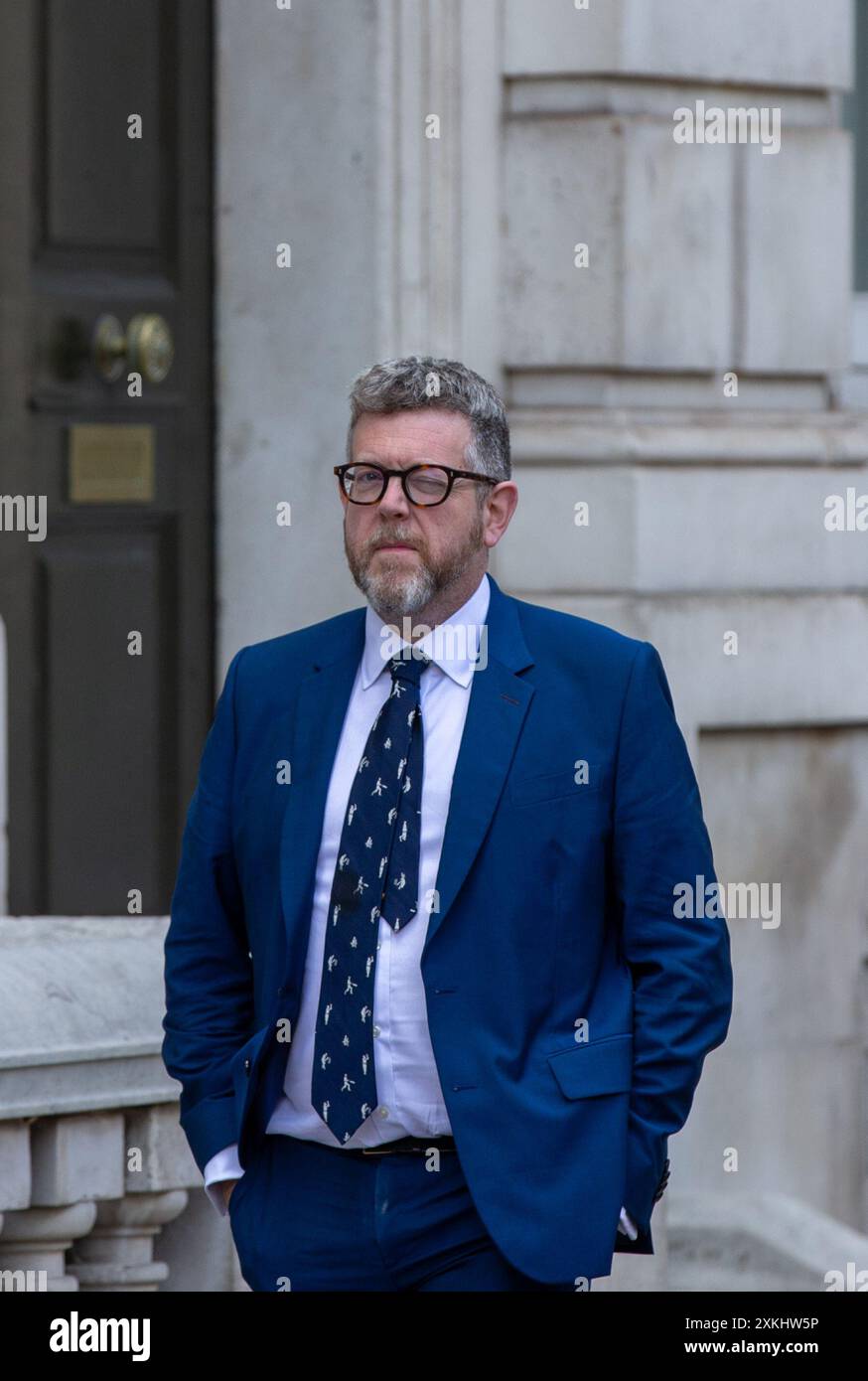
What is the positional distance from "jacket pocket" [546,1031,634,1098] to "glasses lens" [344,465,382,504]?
0.71 m

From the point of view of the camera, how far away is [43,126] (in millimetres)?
5309

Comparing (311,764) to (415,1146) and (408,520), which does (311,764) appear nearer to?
(408,520)

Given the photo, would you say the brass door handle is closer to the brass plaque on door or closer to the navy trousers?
the brass plaque on door

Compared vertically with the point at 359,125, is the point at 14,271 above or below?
below

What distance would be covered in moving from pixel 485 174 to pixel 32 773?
1.67 metres

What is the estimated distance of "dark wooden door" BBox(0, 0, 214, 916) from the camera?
17.4 feet

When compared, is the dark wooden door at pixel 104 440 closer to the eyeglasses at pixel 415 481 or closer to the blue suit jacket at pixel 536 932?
the blue suit jacket at pixel 536 932

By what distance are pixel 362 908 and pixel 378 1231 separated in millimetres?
383

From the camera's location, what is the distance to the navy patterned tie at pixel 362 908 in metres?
2.90

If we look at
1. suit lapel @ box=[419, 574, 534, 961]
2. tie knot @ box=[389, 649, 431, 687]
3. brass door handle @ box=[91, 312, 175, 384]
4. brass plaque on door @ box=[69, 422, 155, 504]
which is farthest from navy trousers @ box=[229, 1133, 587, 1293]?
brass door handle @ box=[91, 312, 175, 384]
